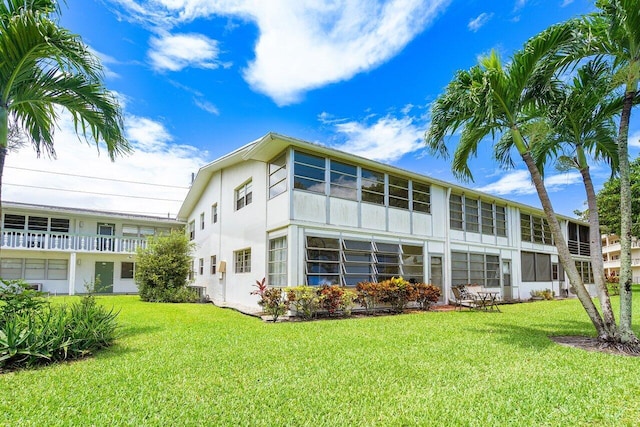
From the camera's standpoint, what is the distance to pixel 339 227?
1236 cm

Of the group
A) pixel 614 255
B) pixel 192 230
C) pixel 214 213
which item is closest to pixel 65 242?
pixel 192 230

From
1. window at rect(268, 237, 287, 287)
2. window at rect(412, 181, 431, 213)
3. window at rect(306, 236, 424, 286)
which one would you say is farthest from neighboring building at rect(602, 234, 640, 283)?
window at rect(268, 237, 287, 287)

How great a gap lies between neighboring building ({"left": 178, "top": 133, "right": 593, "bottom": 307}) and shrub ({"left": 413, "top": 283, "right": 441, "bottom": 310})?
0.95 m

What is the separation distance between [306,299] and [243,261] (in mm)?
5013

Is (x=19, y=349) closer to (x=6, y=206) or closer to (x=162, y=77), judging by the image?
(x=162, y=77)

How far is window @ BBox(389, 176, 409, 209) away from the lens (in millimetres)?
14406

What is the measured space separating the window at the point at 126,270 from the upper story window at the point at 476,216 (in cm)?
1887

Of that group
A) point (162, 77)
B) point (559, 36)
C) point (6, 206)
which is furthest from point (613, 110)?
point (6, 206)

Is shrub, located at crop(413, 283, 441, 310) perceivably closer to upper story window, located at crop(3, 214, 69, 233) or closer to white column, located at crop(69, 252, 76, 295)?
white column, located at crop(69, 252, 76, 295)

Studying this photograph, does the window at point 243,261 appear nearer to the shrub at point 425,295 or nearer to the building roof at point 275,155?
the building roof at point 275,155

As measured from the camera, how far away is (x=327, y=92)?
60.3 feet

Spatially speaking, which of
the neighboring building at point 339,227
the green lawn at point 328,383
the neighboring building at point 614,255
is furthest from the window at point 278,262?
the neighboring building at point 614,255

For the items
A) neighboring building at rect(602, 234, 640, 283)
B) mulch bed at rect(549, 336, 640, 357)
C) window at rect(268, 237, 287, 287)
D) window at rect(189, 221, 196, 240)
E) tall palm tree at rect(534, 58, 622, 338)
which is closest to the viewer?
mulch bed at rect(549, 336, 640, 357)

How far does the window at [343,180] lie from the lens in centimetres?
1272
